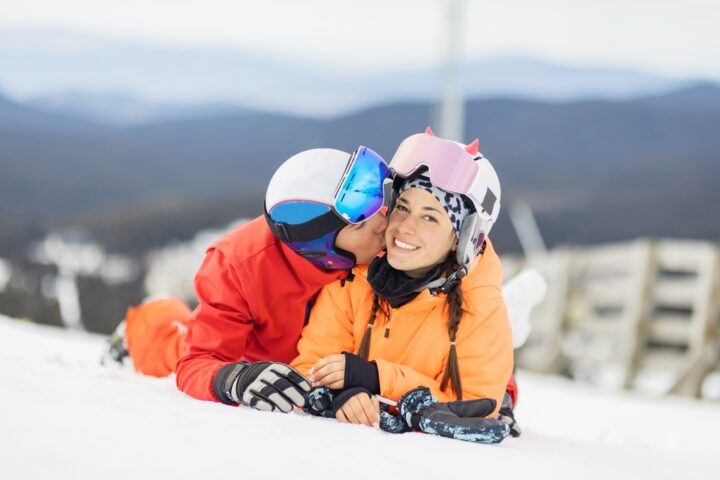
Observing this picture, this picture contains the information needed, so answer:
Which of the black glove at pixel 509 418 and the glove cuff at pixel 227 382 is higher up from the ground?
the glove cuff at pixel 227 382

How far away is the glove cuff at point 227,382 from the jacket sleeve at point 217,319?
0.16 meters

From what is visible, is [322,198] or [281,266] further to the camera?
[281,266]

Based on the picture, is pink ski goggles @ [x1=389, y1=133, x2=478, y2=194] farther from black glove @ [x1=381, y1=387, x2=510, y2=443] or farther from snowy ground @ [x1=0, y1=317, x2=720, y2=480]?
snowy ground @ [x1=0, y1=317, x2=720, y2=480]

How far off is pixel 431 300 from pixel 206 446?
3.83ft

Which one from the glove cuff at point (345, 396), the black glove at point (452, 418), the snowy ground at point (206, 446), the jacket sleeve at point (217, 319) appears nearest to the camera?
the snowy ground at point (206, 446)

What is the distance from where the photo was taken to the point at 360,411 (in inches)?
95.1

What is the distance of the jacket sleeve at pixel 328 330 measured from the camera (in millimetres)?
2746

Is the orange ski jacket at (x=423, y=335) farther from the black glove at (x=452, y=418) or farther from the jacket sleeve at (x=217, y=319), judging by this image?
the jacket sleeve at (x=217, y=319)

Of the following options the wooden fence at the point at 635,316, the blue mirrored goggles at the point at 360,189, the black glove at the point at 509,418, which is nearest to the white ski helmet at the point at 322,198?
the blue mirrored goggles at the point at 360,189

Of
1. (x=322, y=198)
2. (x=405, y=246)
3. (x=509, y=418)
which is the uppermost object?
(x=322, y=198)

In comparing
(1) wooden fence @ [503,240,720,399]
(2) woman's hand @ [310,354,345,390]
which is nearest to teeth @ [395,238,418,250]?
(2) woman's hand @ [310,354,345,390]

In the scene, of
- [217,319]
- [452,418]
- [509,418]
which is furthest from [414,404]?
[217,319]

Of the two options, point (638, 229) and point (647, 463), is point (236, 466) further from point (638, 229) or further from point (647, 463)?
point (638, 229)

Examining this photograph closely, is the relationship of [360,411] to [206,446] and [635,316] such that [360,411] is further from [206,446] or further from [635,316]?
[635,316]
